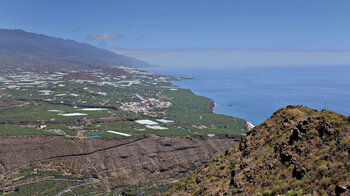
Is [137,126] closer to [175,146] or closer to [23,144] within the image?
[175,146]

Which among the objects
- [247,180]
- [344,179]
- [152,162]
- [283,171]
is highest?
[344,179]

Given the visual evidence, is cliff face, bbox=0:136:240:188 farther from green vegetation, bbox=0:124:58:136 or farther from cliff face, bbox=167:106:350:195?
cliff face, bbox=167:106:350:195

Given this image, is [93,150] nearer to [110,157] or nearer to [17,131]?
[110,157]

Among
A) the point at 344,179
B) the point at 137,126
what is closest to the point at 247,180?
the point at 344,179

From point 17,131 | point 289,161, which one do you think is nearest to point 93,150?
point 17,131

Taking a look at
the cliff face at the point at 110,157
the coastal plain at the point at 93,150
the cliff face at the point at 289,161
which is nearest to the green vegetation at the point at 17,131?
the coastal plain at the point at 93,150

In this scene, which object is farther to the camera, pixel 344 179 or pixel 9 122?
pixel 9 122

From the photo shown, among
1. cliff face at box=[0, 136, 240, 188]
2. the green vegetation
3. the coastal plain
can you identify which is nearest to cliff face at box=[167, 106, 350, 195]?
the coastal plain
